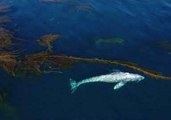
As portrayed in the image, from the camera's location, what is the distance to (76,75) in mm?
9820

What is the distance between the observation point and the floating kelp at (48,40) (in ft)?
35.7

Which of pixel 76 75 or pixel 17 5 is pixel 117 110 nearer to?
pixel 76 75

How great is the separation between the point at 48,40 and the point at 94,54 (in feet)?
4.65

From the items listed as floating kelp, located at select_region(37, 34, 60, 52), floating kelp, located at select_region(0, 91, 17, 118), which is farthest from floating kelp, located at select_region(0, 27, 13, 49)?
floating kelp, located at select_region(0, 91, 17, 118)

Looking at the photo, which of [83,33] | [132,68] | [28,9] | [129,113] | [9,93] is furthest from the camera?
[28,9]

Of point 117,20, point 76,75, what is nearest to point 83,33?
point 117,20

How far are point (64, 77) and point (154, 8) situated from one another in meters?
4.82

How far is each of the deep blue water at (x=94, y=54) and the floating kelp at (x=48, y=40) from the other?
0.15m

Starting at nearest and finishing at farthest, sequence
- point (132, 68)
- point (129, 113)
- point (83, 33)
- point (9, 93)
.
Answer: point (129, 113) → point (9, 93) → point (132, 68) → point (83, 33)

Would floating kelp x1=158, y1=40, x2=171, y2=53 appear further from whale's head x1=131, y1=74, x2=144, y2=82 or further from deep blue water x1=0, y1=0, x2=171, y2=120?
whale's head x1=131, y1=74, x2=144, y2=82

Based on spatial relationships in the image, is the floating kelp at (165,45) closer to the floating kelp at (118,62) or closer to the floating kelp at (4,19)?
the floating kelp at (118,62)

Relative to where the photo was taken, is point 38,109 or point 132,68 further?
point 132,68

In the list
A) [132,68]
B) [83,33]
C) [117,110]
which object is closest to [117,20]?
[83,33]

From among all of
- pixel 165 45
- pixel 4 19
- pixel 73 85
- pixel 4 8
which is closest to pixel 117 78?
pixel 73 85
